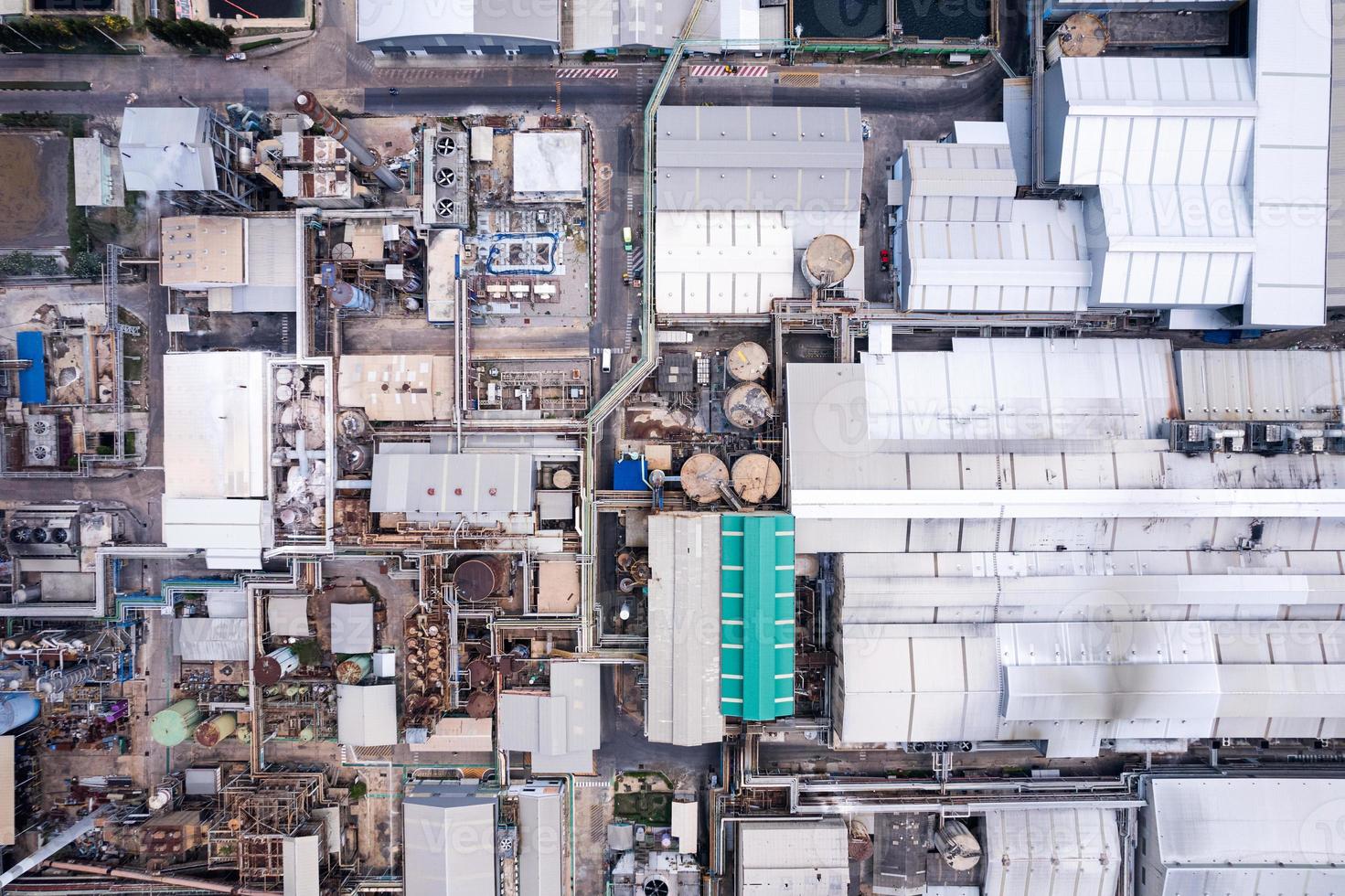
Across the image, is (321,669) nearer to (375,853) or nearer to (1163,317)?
(375,853)

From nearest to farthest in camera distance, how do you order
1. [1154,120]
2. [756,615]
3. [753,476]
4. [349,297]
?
[756,615]
[1154,120]
[349,297]
[753,476]

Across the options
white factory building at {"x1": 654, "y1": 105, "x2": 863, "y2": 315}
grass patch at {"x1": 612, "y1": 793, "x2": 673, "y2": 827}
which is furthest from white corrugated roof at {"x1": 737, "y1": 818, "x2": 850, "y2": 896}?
white factory building at {"x1": 654, "y1": 105, "x2": 863, "y2": 315}

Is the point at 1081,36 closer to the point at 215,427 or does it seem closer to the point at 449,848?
the point at 215,427

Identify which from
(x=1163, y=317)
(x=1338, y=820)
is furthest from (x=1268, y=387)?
(x=1338, y=820)

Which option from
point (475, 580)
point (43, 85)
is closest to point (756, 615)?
point (475, 580)

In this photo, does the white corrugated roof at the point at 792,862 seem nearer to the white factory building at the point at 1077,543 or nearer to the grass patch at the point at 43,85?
the white factory building at the point at 1077,543

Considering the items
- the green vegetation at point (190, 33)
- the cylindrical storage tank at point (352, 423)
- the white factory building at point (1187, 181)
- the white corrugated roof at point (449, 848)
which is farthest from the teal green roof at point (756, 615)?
the green vegetation at point (190, 33)
